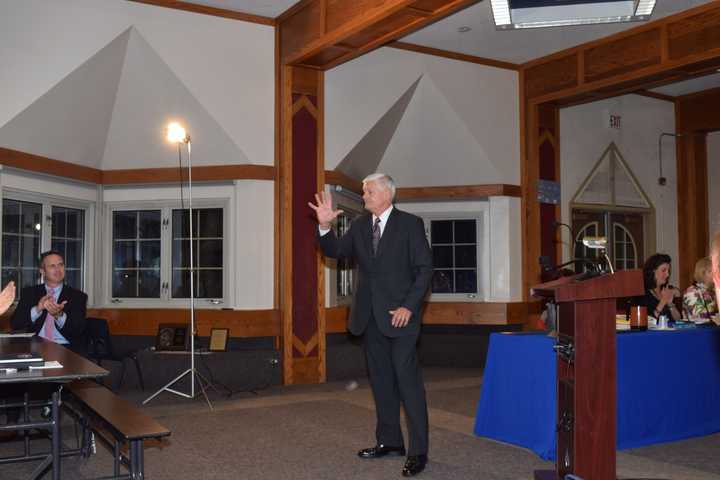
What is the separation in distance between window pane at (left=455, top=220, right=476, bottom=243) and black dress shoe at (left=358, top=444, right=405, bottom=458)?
4.93 metres

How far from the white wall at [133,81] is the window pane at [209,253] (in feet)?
2.57

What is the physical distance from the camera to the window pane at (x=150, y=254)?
7461 mm

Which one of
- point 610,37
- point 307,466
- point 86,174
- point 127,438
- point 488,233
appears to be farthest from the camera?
point 488,233

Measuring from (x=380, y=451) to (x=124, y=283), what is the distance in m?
4.16

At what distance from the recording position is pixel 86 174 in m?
7.13

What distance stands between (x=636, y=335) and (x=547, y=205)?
4.61m

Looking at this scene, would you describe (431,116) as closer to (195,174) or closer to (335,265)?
(335,265)

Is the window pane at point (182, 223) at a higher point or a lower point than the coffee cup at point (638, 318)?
higher

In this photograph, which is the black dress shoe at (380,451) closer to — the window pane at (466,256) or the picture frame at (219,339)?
the picture frame at (219,339)

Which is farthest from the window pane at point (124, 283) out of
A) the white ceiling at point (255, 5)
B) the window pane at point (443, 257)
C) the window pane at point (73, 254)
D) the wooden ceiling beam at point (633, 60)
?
the wooden ceiling beam at point (633, 60)

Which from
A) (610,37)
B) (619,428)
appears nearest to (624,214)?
(610,37)

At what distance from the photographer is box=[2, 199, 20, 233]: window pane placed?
6.37m

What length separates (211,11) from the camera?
6.88 metres

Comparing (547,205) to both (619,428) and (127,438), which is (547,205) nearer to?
(619,428)
